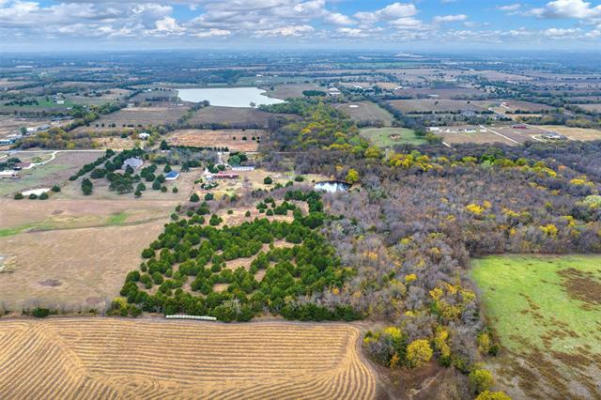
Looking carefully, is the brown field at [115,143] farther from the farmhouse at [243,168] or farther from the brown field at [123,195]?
the farmhouse at [243,168]

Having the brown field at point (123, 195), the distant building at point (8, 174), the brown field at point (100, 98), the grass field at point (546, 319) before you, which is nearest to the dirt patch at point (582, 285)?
the grass field at point (546, 319)

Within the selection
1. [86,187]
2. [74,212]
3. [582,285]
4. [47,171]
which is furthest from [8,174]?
[582,285]

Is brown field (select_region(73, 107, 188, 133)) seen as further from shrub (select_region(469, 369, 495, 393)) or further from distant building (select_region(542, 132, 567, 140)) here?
shrub (select_region(469, 369, 495, 393))

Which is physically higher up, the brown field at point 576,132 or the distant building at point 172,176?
the brown field at point 576,132

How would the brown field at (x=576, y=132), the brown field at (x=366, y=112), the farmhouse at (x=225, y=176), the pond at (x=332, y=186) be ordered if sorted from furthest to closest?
the brown field at (x=366, y=112)
the brown field at (x=576, y=132)
the farmhouse at (x=225, y=176)
the pond at (x=332, y=186)

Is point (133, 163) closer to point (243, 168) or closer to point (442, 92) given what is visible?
point (243, 168)

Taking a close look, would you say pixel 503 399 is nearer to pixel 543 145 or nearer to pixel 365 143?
pixel 365 143

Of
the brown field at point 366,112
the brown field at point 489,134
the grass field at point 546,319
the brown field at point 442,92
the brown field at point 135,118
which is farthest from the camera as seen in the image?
the brown field at point 442,92
